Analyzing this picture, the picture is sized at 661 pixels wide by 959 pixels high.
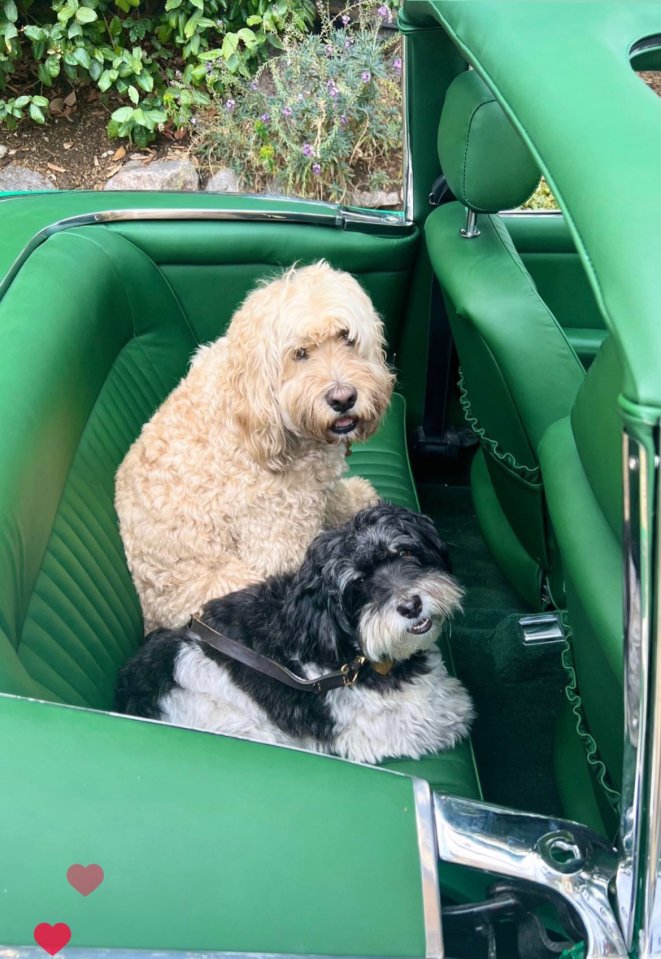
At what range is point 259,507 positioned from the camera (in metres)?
2.34

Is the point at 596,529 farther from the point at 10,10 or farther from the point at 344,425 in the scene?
the point at 10,10

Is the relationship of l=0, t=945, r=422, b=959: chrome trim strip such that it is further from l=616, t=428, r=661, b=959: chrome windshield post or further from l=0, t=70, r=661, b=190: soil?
l=0, t=70, r=661, b=190: soil

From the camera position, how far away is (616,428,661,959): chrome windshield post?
34.8 inches

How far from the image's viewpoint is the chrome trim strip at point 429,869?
103 cm

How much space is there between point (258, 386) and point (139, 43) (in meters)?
4.57

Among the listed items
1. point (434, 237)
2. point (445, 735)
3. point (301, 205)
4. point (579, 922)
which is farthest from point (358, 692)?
point (301, 205)

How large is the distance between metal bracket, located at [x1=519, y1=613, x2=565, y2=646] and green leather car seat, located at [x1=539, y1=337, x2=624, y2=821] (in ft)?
1.95

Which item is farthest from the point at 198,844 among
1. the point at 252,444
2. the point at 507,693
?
the point at 507,693

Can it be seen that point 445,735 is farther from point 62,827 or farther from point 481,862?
point 62,827

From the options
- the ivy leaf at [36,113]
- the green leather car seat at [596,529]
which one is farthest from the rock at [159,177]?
the green leather car seat at [596,529]

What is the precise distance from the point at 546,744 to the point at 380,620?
68cm

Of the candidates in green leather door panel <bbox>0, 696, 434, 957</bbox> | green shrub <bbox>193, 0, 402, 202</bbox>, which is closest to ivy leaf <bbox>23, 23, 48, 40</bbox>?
green shrub <bbox>193, 0, 402, 202</bbox>

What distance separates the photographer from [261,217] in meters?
2.80

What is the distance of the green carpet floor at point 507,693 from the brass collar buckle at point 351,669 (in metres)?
0.46
